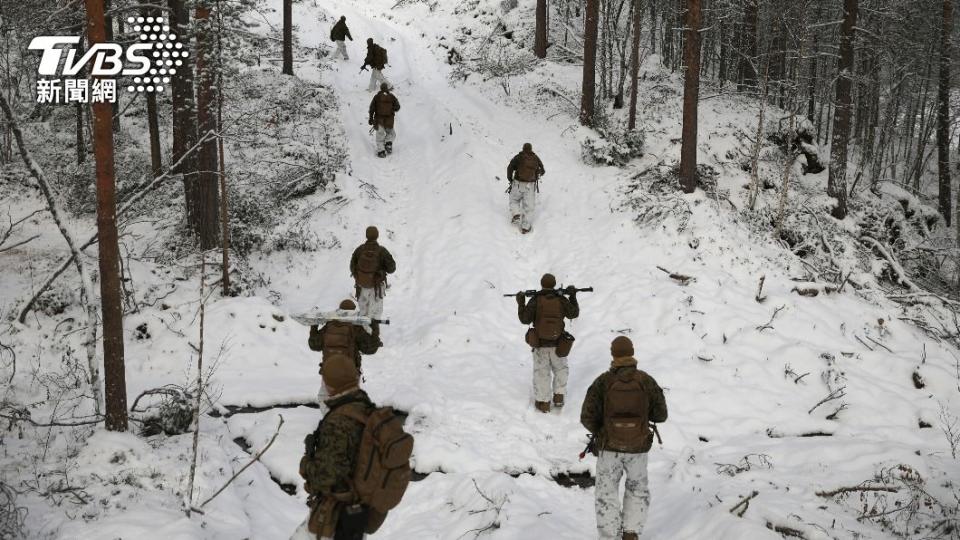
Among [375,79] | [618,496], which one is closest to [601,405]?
[618,496]

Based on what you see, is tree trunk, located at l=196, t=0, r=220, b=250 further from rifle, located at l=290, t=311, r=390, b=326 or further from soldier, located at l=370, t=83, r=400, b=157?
soldier, located at l=370, t=83, r=400, b=157

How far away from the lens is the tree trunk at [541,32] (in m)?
27.3

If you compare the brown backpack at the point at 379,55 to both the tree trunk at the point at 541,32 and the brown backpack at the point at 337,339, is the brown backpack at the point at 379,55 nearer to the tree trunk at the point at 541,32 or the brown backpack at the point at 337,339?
the tree trunk at the point at 541,32

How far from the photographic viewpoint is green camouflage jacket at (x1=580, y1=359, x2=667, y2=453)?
5695 mm

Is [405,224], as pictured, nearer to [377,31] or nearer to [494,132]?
[494,132]

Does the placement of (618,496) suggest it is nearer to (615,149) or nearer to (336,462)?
(336,462)

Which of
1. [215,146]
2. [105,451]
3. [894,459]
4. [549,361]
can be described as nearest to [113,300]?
[105,451]

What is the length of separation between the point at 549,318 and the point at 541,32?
2296 cm

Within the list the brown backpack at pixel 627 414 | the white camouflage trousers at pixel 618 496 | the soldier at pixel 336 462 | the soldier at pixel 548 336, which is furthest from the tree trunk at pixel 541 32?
the soldier at pixel 336 462

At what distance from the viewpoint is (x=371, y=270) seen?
10453 millimetres

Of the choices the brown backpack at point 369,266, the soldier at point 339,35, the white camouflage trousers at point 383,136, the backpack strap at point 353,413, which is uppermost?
the soldier at point 339,35

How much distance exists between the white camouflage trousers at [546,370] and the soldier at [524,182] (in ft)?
21.2

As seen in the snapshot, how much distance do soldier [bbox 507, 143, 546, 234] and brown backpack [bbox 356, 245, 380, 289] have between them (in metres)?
5.09

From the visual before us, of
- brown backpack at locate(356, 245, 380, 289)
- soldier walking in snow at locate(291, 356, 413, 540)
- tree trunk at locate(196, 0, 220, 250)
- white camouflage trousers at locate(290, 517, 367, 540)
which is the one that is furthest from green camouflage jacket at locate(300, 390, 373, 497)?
tree trunk at locate(196, 0, 220, 250)
